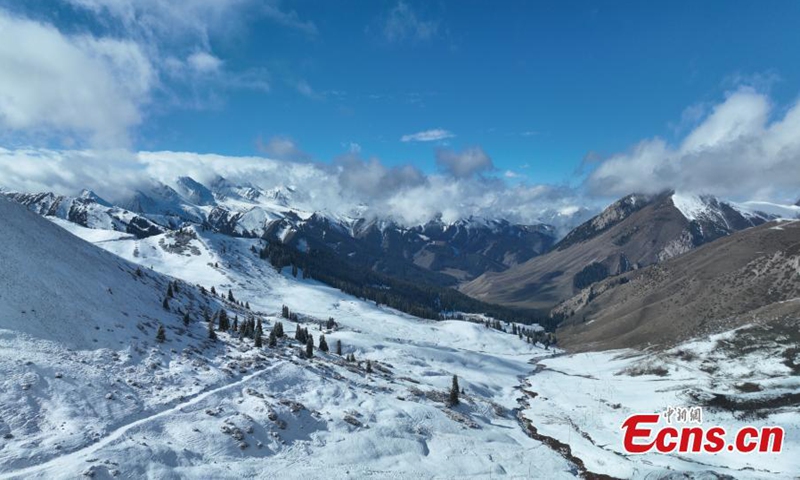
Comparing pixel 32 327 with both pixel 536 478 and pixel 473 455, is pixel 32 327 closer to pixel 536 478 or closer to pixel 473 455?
pixel 473 455

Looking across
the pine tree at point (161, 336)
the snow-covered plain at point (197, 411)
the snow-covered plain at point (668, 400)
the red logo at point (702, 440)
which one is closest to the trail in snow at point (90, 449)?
the snow-covered plain at point (197, 411)

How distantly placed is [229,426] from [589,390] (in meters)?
111

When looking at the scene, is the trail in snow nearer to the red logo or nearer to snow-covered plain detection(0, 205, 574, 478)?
snow-covered plain detection(0, 205, 574, 478)

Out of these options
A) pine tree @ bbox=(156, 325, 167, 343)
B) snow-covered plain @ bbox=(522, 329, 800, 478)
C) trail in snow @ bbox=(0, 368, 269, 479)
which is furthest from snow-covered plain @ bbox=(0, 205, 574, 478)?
snow-covered plain @ bbox=(522, 329, 800, 478)

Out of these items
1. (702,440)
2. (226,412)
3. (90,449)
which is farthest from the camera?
(702,440)

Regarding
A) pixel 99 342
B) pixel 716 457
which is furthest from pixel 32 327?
pixel 716 457

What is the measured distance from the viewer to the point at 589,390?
13188 cm

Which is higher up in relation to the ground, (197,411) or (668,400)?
(668,400)

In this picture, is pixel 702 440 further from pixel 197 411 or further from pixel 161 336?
pixel 161 336

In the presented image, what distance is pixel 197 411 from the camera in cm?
5219

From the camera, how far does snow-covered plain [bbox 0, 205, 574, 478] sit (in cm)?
4122

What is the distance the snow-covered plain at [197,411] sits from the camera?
135ft

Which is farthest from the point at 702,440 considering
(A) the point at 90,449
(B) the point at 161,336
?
(B) the point at 161,336

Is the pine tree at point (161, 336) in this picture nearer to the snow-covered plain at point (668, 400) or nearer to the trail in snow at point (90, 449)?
the trail in snow at point (90, 449)
